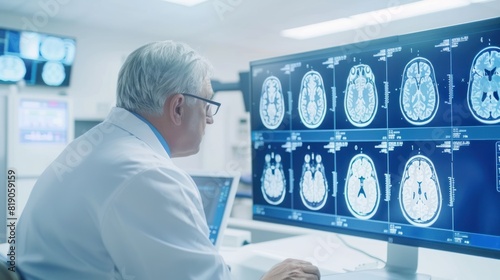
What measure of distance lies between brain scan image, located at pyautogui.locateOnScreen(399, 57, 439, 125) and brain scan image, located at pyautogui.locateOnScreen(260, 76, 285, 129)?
35 centimetres

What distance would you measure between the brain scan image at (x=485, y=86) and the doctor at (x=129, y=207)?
421mm

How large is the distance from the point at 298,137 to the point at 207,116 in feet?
0.81

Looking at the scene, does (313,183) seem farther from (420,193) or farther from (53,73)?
(53,73)

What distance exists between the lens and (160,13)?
4.29 m

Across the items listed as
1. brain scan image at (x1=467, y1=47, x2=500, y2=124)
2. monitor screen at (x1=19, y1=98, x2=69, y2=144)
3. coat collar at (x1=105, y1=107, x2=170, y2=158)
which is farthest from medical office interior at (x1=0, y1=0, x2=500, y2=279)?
monitor screen at (x1=19, y1=98, x2=69, y2=144)

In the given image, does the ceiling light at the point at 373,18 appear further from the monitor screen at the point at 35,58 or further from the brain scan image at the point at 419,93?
the brain scan image at the point at 419,93

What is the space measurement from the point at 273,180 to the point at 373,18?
3571 millimetres

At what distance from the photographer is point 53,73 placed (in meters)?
4.27

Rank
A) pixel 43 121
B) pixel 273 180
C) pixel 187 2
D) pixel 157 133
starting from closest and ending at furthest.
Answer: pixel 157 133, pixel 273 180, pixel 43 121, pixel 187 2

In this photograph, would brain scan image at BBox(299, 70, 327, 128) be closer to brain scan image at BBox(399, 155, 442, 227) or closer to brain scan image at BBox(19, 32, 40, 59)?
brain scan image at BBox(399, 155, 442, 227)

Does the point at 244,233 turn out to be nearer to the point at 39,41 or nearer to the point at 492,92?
the point at 492,92

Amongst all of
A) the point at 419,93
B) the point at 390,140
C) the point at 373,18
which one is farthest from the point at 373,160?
the point at 373,18

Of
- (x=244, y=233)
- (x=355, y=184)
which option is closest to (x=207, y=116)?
(x=355, y=184)

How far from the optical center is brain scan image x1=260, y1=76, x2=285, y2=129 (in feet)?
4.03
